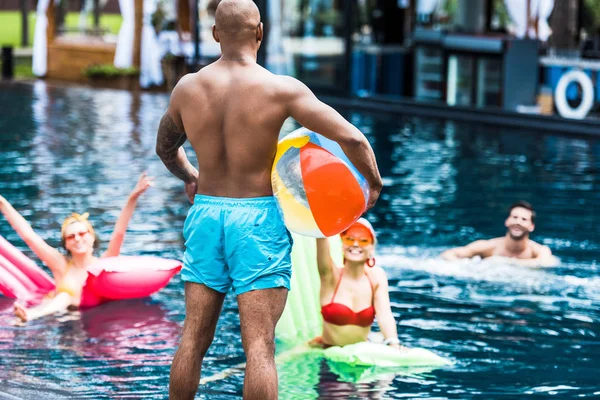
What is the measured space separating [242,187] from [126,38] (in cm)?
2183

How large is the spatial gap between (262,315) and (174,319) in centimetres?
312

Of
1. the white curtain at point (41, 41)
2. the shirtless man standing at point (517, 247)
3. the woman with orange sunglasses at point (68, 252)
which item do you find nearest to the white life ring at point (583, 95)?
the shirtless man standing at point (517, 247)

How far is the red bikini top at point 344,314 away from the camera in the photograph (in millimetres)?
6180

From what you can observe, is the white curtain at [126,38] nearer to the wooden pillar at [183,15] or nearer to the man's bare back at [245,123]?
the wooden pillar at [183,15]

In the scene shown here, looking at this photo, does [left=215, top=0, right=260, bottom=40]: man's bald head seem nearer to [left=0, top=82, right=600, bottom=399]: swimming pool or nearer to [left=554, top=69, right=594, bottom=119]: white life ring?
[left=0, top=82, right=600, bottom=399]: swimming pool

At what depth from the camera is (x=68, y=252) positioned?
24.3 ft

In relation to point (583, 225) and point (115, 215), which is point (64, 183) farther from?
point (583, 225)

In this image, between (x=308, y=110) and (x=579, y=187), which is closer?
(x=308, y=110)

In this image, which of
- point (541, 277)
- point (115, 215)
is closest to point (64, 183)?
point (115, 215)

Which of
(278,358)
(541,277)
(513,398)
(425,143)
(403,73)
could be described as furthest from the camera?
(403,73)

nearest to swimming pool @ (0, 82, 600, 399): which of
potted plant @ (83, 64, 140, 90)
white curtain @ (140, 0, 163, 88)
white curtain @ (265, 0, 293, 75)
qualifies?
white curtain @ (265, 0, 293, 75)

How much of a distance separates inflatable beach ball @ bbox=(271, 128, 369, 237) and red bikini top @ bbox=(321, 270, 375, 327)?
181 cm

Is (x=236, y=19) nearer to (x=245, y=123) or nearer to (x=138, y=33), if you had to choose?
(x=245, y=123)

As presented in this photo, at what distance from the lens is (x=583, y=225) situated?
10664 millimetres
